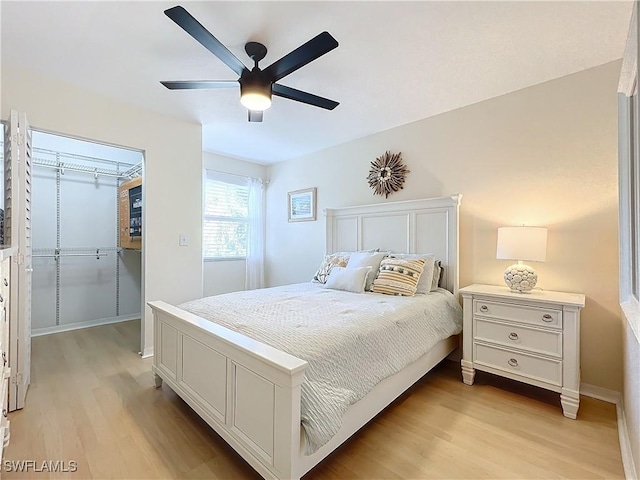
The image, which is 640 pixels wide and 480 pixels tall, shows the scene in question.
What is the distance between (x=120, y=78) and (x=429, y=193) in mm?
2957

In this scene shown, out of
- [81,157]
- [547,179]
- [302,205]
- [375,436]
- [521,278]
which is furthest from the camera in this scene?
[302,205]

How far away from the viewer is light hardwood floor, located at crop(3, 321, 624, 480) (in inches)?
60.2

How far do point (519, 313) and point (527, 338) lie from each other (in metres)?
0.18

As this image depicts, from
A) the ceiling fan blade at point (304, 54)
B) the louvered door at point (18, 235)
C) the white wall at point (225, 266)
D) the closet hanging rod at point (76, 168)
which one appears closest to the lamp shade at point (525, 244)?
the ceiling fan blade at point (304, 54)

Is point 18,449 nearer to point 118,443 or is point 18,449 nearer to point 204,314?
point 118,443

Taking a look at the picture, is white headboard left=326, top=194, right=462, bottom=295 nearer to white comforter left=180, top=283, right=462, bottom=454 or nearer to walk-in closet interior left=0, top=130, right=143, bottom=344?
white comforter left=180, top=283, right=462, bottom=454

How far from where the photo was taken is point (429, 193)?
10.2ft

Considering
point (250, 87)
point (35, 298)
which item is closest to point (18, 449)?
point (250, 87)

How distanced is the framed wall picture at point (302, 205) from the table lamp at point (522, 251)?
250cm

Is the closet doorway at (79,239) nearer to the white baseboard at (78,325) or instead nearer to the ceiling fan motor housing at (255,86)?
the white baseboard at (78,325)

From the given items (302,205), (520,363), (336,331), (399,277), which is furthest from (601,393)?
(302,205)

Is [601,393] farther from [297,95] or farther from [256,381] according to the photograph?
[297,95]

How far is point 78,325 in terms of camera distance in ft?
12.7

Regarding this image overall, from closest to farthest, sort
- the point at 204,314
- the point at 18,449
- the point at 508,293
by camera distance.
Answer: the point at 18,449
the point at 204,314
the point at 508,293
